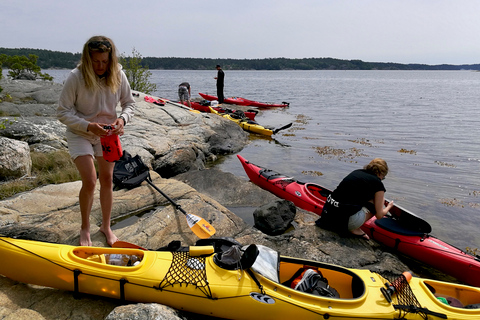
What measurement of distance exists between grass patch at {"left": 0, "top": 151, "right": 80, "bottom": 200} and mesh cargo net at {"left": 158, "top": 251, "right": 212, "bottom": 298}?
3.25 meters

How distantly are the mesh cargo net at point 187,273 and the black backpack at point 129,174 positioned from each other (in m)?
2.47

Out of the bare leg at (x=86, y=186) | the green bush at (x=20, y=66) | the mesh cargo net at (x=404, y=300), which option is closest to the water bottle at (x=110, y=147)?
the bare leg at (x=86, y=186)

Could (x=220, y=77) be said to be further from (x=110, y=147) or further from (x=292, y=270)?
(x=292, y=270)

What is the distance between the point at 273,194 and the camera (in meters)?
6.72

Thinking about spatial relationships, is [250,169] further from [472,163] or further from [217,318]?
[472,163]

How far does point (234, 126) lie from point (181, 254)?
1060 cm

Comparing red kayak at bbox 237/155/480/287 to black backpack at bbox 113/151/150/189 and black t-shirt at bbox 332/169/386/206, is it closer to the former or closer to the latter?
black t-shirt at bbox 332/169/386/206

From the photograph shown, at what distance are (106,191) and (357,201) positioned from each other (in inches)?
135

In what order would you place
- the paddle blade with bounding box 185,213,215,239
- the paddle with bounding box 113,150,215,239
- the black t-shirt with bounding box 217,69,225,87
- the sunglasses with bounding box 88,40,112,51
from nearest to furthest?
1. the sunglasses with bounding box 88,40,112,51
2. the paddle blade with bounding box 185,213,215,239
3. the paddle with bounding box 113,150,215,239
4. the black t-shirt with bounding box 217,69,225,87

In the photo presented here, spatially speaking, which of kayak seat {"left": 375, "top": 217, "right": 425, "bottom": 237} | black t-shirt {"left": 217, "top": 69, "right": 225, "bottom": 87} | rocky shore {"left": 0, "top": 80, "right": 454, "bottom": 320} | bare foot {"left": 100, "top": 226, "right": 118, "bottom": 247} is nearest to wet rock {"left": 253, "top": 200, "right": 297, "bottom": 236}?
rocky shore {"left": 0, "top": 80, "right": 454, "bottom": 320}

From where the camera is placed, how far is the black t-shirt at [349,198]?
15.2ft

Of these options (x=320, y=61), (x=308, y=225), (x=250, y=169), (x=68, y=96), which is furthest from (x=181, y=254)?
(x=320, y=61)

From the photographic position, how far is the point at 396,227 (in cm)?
508

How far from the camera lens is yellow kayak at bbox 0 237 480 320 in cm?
289
